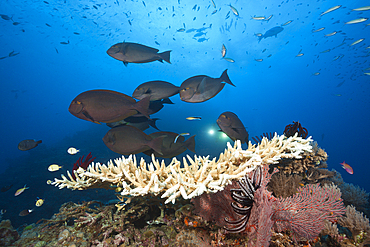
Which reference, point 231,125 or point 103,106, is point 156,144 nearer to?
point 103,106

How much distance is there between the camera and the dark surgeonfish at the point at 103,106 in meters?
2.14

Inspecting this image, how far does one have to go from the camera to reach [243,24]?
32781 mm

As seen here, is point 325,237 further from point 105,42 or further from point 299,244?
point 105,42

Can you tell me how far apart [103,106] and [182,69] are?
60196 mm

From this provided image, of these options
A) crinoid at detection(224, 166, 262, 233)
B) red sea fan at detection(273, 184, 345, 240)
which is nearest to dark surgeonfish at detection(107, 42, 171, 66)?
crinoid at detection(224, 166, 262, 233)

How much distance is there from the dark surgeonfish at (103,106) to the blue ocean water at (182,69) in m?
4.68

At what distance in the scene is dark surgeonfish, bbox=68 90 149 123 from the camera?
2141 mm

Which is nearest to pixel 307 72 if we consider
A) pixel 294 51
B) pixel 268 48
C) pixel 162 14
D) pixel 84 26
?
pixel 294 51

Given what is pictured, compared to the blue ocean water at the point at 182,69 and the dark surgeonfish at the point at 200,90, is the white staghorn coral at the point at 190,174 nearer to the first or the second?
the dark surgeonfish at the point at 200,90

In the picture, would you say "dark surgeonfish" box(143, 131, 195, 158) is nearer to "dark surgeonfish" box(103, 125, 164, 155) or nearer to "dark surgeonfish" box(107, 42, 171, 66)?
"dark surgeonfish" box(103, 125, 164, 155)

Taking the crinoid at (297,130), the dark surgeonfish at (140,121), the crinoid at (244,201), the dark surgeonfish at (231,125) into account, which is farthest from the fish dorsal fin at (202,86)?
the crinoid at (297,130)

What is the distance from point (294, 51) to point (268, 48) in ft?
29.4

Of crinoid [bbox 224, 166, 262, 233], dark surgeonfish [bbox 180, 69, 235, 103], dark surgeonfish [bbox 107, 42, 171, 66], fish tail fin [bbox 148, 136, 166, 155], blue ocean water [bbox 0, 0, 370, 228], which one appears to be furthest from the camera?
blue ocean water [bbox 0, 0, 370, 228]

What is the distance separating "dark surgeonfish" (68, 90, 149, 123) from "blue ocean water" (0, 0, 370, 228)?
15.4 feet
